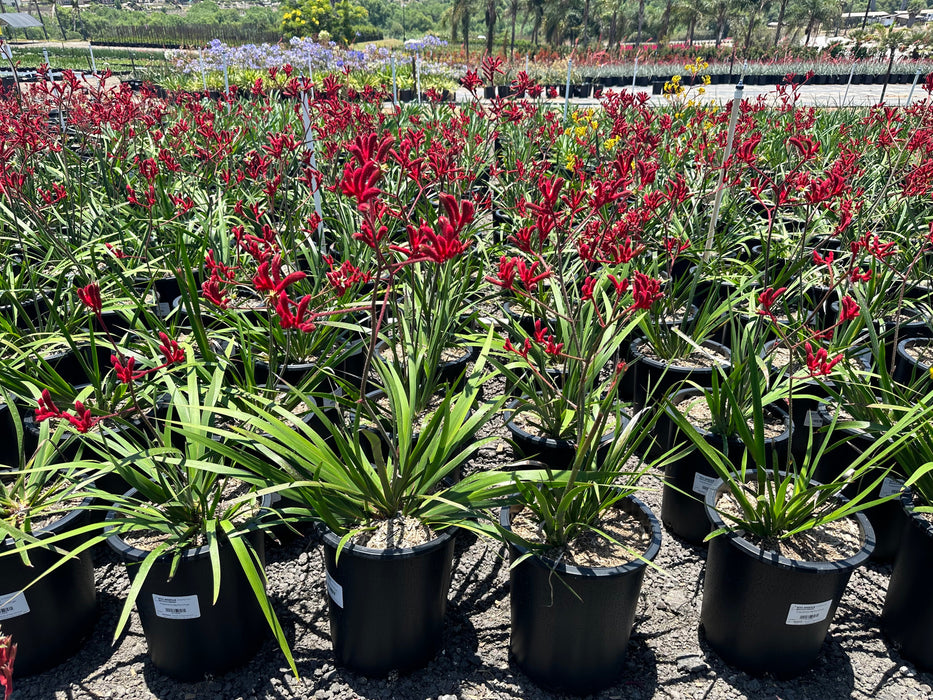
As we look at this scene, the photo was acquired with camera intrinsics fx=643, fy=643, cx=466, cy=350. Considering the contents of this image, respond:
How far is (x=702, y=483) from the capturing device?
2.29 m

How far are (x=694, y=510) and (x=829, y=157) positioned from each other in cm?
464

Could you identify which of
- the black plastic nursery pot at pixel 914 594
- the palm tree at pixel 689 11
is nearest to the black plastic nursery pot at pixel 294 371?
the black plastic nursery pot at pixel 914 594

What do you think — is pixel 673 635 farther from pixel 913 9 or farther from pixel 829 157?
pixel 913 9

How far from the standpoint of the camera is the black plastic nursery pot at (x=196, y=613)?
5.45 feet

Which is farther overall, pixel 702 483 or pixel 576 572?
pixel 702 483

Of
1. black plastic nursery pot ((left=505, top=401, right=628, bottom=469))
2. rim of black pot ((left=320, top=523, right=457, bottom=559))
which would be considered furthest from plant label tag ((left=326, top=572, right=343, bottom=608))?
black plastic nursery pot ((left=505, top=401, right=628, bottom=469))

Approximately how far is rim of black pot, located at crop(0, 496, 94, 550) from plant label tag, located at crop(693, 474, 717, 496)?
75.5 inches

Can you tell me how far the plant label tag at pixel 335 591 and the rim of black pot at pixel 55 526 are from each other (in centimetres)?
67

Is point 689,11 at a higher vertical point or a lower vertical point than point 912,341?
higher

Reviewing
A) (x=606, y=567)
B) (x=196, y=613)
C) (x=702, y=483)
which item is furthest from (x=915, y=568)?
(x=196, y=613)

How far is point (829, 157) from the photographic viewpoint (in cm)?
565

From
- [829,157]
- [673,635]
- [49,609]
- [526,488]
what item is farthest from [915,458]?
[829,157]

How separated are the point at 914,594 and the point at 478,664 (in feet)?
4.26

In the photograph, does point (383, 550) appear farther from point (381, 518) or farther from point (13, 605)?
point (13, 605)
